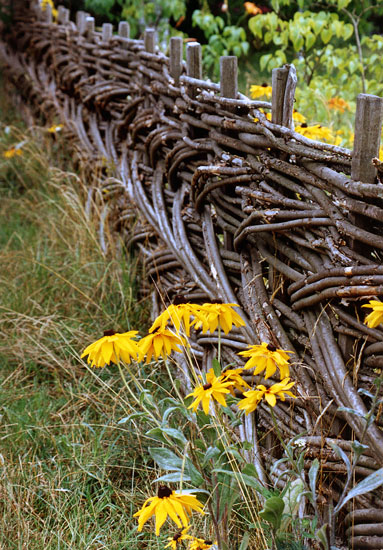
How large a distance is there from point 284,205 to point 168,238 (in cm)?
101

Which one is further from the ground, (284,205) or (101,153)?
(284,205)

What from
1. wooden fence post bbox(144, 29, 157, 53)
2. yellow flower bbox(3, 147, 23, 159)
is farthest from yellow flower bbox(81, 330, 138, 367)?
yellow flower bbox(3, 147, 23, 159)

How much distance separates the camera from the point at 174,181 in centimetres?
295

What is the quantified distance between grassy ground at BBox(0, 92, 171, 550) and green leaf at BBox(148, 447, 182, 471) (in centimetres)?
14

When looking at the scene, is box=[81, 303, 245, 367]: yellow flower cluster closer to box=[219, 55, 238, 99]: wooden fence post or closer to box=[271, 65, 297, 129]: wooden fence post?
box=[271, 65, 297, 129]: wooden fence post

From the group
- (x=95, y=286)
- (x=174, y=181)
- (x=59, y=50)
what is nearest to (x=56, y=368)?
(x=95, y=286)

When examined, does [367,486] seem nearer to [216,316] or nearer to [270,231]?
[216,316]

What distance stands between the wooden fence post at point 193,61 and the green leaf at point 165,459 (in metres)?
1.50

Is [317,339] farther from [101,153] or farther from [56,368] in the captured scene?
[101,153]

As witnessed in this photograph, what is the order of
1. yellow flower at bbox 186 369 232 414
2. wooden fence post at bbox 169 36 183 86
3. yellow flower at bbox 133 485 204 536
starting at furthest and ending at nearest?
wooden fence post at bbox 169 36 183 86, yellow flower at bbox 186 369 232 414, yellow flower at bbox 133 485 204 536

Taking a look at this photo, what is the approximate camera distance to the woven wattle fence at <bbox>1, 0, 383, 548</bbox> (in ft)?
5.55

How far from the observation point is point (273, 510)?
4.91 ft

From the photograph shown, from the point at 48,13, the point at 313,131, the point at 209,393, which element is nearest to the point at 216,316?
the point at 209,393

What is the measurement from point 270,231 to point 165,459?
741mm
